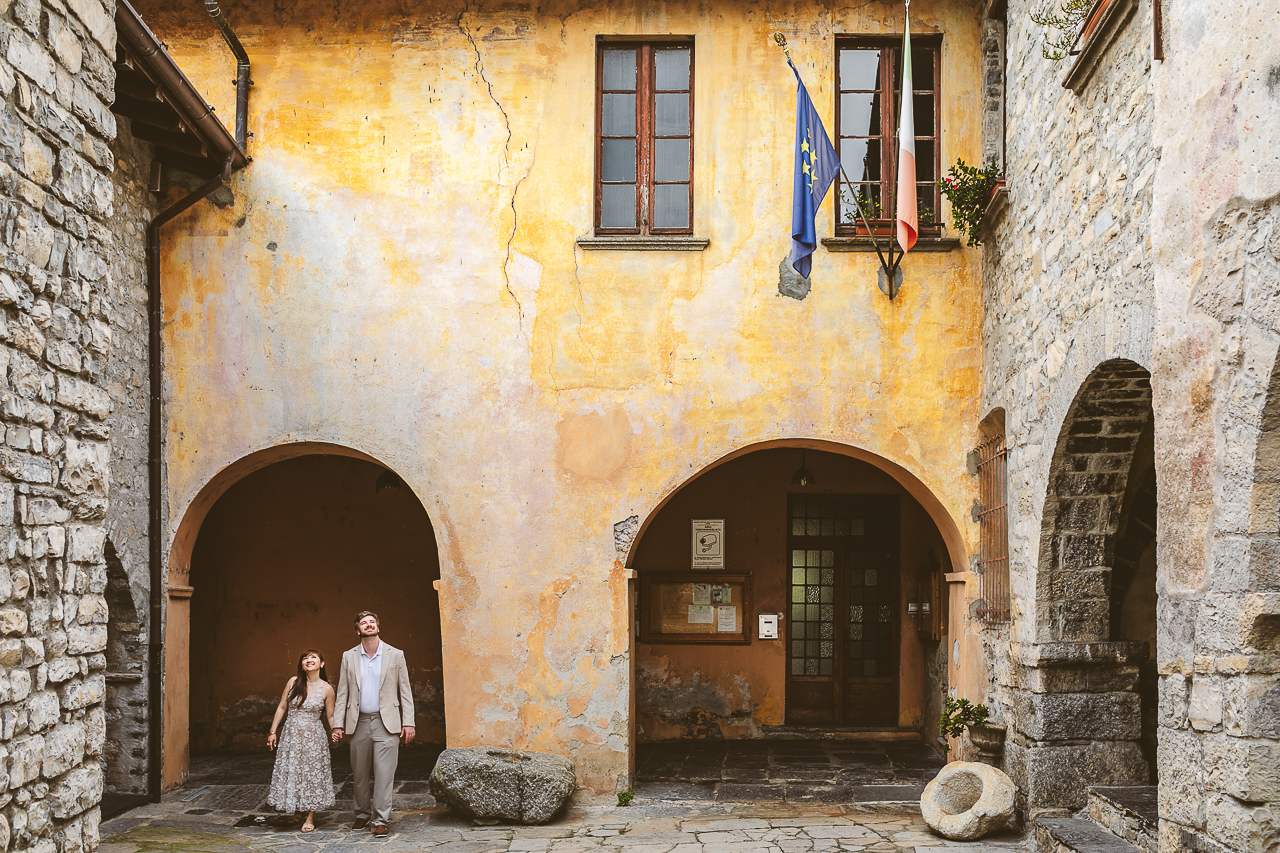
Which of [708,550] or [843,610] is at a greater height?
[708,550]

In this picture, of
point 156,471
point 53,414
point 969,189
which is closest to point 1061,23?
point 969,189

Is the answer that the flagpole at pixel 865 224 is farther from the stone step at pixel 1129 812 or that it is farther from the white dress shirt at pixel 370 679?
the white dress shirt at pixel 370 679

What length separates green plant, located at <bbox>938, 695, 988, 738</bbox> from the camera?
276 inches

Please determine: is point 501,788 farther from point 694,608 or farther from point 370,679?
point 694,608

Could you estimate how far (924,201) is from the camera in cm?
773

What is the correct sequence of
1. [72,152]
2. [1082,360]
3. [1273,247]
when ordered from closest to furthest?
1. [1273,247]
2. [72,152]
3. [1082,360]

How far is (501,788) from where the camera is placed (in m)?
6.84

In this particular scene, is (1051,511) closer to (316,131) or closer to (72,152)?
(72,152)

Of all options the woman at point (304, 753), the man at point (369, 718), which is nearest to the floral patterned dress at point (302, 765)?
the woman at point (304, 753)

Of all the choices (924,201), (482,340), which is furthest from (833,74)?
(482,340)

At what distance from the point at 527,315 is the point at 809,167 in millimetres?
2201

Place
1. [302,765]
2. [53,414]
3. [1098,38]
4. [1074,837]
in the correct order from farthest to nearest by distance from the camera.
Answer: [302,765], [1074,837], [1098,38], [53,414]

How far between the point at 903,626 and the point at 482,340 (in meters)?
5.10

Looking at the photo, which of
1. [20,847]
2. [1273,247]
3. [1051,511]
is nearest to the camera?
[1273,247]
